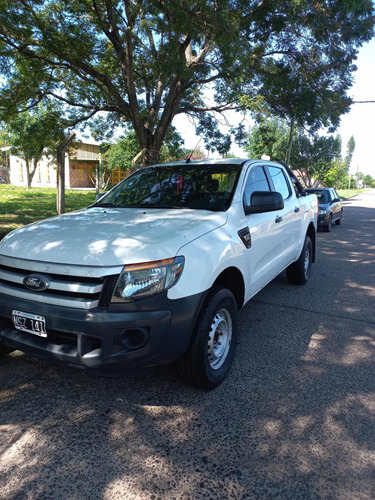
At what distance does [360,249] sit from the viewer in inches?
373

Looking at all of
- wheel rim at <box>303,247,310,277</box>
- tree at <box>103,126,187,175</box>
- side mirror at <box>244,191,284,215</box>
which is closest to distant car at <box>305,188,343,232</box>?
tree at <box>103,126,187,175</box>

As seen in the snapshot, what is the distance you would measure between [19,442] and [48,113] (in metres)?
13.9

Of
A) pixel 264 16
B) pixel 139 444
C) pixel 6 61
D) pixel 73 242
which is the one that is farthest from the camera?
pixel 6 61

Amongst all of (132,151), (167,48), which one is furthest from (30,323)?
(132,151)

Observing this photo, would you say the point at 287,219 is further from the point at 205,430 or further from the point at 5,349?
the point at 5,349

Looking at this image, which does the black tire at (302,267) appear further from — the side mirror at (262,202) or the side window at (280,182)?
the side mirror at (262,202)

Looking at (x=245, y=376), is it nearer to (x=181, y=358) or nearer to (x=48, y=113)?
(x=181, y=358)

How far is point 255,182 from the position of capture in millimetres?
3977

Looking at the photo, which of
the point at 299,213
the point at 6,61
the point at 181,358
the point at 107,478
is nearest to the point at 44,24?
the point at 6,61

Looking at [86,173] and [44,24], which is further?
[86,173]

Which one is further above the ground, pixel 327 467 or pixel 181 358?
pixel 181 358

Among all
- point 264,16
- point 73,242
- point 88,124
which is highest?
point 264,16

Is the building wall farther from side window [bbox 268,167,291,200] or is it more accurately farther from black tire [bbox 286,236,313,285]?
side window [bbox 268,167,291,200]

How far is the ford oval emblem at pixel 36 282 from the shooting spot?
95.9 inches
